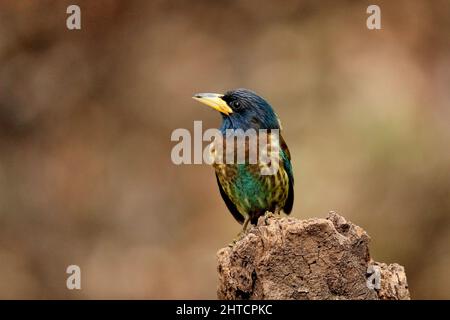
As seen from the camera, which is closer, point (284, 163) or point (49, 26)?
point (284, 163)

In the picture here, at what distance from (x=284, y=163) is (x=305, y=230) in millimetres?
2106

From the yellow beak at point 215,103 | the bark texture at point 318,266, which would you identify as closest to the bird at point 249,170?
the yellow beak at point 215,103

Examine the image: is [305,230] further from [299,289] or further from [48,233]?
[48,233]

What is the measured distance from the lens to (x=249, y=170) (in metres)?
6.73

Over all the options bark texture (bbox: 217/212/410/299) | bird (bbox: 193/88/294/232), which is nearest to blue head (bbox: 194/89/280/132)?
bird (bbox: 193/88/294/232)

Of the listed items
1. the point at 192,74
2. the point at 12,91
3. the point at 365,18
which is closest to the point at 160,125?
the point at 192,74

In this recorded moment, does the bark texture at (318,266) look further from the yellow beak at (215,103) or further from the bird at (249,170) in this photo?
the yellow beak at (215,103)

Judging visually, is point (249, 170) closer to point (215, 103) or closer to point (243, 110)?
point (243, 110)

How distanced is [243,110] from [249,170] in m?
0.49

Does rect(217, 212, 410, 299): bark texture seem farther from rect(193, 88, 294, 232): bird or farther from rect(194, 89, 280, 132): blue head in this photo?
rect(194, 89, 280, 132): blue head

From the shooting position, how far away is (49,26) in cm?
1325

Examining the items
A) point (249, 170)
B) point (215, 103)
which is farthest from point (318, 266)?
point (215, 103)

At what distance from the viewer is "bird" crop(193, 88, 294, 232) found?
6770 millimetres

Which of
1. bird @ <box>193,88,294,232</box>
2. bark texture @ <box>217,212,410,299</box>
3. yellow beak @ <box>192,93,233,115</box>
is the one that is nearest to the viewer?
bark texture @ <box>217,212,410,299</box>
